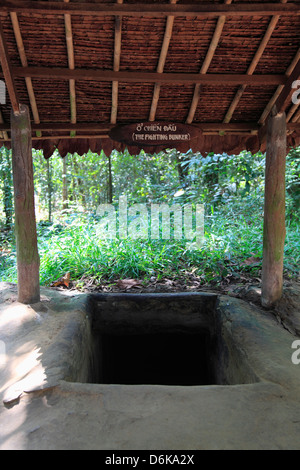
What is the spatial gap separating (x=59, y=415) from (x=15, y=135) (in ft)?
9.52

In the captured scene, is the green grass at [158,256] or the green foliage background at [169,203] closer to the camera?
the green grass at [158,256]

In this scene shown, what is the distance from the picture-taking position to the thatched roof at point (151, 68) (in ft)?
10.3

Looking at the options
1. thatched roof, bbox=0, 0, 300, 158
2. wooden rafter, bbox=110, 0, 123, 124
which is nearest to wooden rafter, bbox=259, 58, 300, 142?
thatched roof, bbox=0, 0, 300, 158

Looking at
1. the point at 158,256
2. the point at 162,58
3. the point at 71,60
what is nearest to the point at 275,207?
the point at 162,58

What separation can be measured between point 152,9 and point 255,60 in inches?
49.4

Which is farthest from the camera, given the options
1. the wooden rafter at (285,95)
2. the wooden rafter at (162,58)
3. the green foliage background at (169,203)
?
the green foliage background at (169,203)

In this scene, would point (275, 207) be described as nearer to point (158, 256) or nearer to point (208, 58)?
point (208, 58)

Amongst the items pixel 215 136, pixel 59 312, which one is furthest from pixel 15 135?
pixel 215 136

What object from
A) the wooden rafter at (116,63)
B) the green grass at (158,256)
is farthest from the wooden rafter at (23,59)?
the green grass at (158,256)

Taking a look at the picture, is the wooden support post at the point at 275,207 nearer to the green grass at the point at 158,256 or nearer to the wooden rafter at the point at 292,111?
the wooden rafter at the point at 292,111

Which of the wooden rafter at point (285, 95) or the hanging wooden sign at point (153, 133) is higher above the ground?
the wooden rafter at point (285, 95)

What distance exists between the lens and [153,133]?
4.29 meters

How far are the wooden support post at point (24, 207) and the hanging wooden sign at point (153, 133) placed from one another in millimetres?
1072

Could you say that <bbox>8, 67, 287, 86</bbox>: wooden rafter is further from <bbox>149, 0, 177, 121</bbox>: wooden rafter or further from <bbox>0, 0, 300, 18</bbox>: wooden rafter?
<bbox>0, 0, 300, 18</bbox>: wooden rafter
